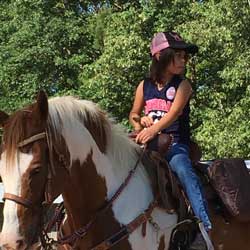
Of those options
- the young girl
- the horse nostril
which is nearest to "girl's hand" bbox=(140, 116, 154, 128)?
the young girl

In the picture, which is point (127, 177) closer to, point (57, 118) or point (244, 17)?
point (57, 118)

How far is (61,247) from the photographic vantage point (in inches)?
174

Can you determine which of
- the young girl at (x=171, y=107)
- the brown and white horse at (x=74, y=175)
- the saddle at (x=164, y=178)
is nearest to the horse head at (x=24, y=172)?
the brown and white horse at (x=74, y=175)

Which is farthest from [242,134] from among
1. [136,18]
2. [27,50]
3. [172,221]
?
[172,221]

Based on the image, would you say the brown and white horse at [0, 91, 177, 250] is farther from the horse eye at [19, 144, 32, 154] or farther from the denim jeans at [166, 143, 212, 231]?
the denim jeans at [166, 143, 212, 231]

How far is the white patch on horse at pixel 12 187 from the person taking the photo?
3.55m

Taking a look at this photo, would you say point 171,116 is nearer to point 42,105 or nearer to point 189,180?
point 189,180

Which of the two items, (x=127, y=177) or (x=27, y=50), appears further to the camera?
(x=27, y=50)

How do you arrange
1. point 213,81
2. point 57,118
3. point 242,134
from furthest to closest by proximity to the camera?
point 213,81
point 242,134
point 57,118

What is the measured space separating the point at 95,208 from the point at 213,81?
13.8 meters

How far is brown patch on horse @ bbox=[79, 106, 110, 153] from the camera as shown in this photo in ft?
14.1

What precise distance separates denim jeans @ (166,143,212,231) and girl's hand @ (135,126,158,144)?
0.22 meters

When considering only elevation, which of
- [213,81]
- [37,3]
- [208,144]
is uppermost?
[37,3]

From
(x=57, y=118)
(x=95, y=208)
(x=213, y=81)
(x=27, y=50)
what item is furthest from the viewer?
(x=27, y=50)
